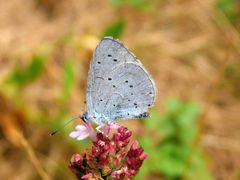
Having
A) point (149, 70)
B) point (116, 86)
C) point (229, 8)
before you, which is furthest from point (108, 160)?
point (229, 8)

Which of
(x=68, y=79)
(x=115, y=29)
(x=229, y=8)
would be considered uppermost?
(x=229, y=8)

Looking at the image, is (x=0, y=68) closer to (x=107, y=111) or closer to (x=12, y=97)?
(x=12, y=97)

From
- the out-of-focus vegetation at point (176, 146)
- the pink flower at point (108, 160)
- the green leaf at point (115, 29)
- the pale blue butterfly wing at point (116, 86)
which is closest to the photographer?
the pink flower at point (108, 160)

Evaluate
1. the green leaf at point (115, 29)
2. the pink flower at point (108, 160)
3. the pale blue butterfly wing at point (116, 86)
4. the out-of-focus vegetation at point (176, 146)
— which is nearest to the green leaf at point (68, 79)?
the green leaf at point (115, 29)

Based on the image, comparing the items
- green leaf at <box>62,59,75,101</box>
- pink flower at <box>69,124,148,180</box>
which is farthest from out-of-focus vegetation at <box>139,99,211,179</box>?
pink flower at <box>69,124,148,180</box>

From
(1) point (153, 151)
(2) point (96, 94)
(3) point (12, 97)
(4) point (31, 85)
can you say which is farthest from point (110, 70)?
(4) point (31, 85)

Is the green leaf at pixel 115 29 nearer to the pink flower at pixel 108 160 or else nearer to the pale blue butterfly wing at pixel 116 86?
the pale blue butterfly wing at pixel 116 86

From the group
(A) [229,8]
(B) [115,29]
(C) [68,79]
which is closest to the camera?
(C) [68,79]

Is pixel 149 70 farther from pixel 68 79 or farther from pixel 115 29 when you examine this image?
pixel 68 79
